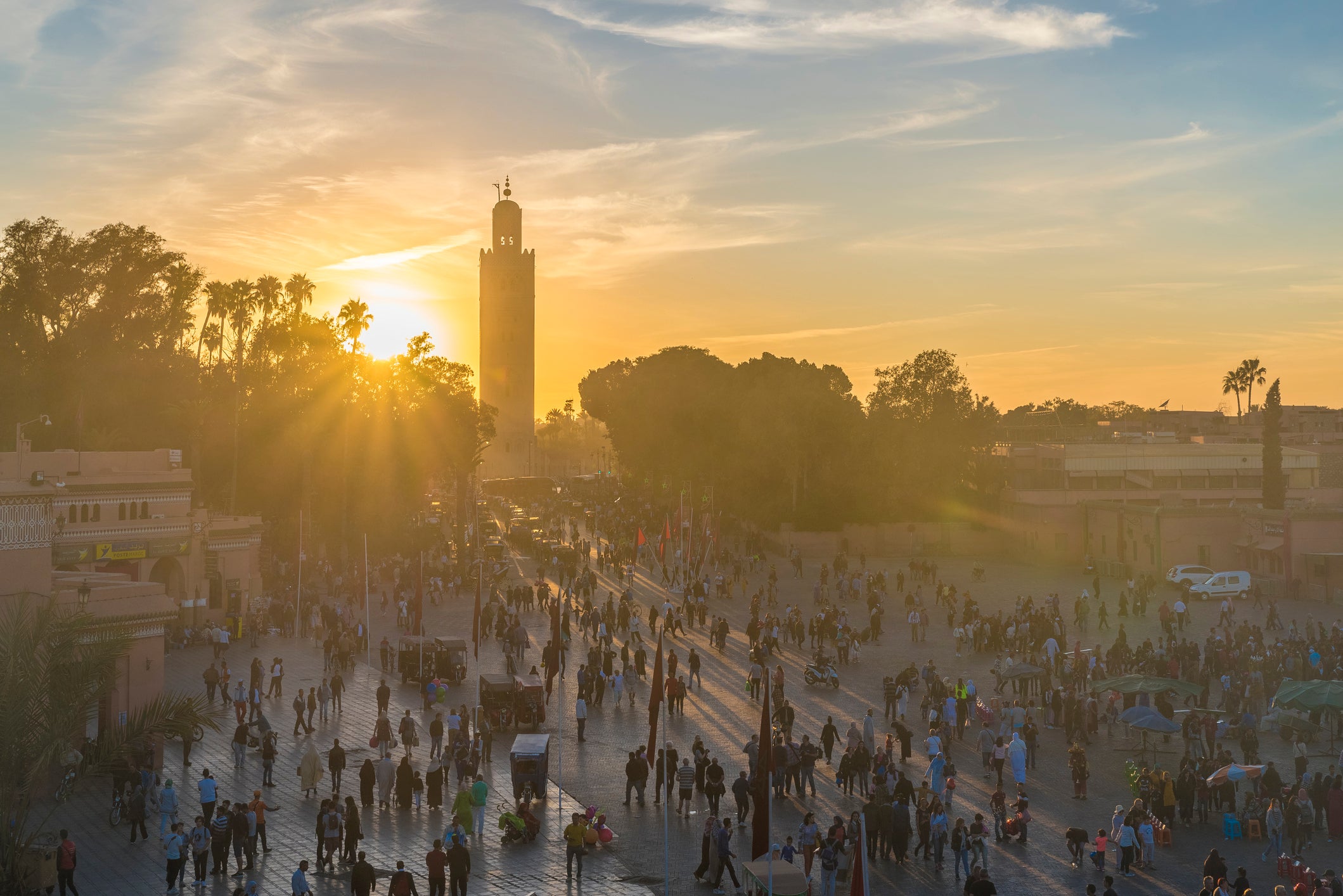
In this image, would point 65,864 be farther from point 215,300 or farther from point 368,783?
point 215,300

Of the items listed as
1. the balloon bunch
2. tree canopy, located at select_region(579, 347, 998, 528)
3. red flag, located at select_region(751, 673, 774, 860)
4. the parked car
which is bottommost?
the balloon bunch

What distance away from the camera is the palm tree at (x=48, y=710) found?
13.7 meters

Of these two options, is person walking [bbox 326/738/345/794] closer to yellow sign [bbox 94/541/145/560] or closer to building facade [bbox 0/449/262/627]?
building facade [bbox 0/449/262/627]

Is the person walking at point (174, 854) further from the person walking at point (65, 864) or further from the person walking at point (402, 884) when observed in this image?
the person walking at point (402, 884)

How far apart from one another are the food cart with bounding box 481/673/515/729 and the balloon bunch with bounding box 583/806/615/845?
22.7ft

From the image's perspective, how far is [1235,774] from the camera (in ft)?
59.8

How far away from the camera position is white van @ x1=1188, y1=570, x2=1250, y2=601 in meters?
43.5

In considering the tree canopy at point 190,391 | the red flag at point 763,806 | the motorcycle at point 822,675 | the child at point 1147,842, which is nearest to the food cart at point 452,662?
the motorcycle at point 822,675

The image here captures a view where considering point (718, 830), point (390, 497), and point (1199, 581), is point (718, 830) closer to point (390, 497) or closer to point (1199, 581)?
point (1199, 581)

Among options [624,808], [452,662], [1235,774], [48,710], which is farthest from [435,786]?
[1235,774]

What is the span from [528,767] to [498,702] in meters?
5.19

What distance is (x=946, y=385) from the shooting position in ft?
225

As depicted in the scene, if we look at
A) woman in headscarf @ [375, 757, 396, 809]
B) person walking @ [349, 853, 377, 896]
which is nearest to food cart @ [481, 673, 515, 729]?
woman in headscarf @ [375, 757, 396, 809]

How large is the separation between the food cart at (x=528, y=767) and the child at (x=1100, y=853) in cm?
843
